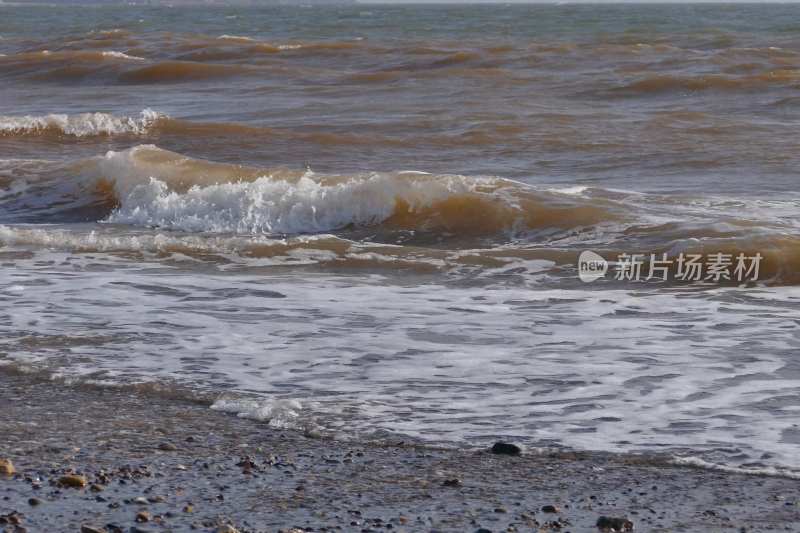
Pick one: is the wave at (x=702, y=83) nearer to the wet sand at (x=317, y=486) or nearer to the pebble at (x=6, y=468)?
the wet sand at (x=317, y=486)

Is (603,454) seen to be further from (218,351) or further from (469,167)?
(469,167)

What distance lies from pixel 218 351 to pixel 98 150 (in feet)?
28.9

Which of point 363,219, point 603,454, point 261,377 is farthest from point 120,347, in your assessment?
point 363,219

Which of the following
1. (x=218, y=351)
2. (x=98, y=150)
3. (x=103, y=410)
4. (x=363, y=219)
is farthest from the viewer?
(x=98, y=150)

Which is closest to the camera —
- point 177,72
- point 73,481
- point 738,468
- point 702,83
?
point 73,481

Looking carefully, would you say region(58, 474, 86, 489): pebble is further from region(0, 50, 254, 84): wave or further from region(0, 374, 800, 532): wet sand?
region(0, 50, 254, 84): wave

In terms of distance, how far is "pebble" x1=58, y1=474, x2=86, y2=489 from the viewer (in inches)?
138

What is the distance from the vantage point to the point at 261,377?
189 inches

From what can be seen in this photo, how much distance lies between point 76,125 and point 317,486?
11869 mm

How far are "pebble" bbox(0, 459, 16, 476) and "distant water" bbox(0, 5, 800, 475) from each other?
922 millimetres

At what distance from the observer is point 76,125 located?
14.7 meters

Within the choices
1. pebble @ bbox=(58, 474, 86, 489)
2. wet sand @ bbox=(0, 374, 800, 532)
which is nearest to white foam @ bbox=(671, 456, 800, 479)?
wet sand @ bbox=(0, 374, 800, 532)

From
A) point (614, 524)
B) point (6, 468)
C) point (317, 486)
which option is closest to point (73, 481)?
point (6, 468)

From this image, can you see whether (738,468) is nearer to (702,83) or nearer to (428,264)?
(428,264)
